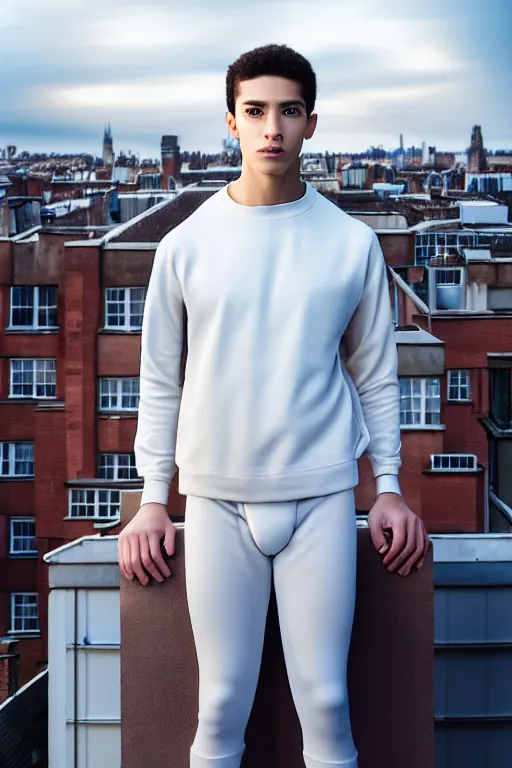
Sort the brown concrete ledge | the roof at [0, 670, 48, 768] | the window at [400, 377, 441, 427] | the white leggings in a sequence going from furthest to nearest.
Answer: the window at [400, 377, 441, 427], the roof at [0, 670, 48, 768], the brown concrete ledge, the white leggings

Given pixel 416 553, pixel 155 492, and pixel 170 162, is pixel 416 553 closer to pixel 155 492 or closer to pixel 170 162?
pixel 155 492

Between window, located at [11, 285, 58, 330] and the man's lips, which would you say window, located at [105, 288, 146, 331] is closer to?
window, located at [11, 285, 58, 330]

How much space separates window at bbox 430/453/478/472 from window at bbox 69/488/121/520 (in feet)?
5.06

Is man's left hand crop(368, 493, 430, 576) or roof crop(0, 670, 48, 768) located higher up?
man's left hand crop(368, 493, 430, 576)

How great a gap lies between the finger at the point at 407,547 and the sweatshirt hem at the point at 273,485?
9.0 inches

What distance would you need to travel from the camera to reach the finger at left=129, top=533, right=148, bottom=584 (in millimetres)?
2680

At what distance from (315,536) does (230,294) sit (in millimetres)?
659

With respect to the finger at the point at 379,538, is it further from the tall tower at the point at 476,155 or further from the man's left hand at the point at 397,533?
the tall tower at the point at 476,155

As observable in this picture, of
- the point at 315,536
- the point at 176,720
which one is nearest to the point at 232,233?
the point at 315,536

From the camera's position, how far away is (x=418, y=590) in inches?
112

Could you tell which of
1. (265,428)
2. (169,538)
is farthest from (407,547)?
(169,538)

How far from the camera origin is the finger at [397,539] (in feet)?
8.83

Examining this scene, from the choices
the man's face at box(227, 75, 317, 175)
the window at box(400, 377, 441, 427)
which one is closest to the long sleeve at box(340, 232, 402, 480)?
the man's face at box(227, 75, 317, 175)

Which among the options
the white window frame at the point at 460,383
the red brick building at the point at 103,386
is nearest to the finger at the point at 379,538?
the red brick building at the point at 103,386
